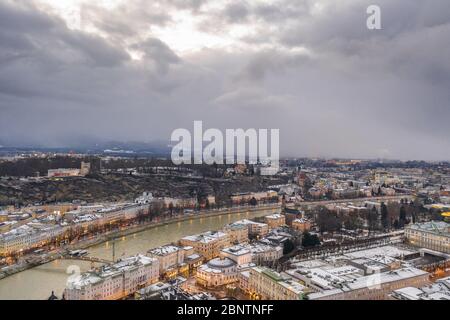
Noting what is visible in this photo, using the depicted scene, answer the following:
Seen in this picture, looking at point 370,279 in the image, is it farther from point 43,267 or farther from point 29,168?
point 29,168

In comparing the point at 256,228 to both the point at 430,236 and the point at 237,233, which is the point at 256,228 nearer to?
the point at 237,233

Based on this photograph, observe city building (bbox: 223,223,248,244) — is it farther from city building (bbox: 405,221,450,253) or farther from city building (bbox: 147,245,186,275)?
city building (bbox: 405,221,450,253)

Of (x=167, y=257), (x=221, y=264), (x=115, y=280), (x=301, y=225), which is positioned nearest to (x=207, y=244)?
(x=167, y=257)

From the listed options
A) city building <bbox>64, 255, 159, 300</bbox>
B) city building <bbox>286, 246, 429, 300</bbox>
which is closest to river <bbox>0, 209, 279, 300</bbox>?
city building <bbox>64, 255, 159, 300</bbox>

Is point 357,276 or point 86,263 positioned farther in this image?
point 86,263

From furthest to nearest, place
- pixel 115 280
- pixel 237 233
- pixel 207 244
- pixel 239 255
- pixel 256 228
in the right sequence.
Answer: pixel 256 228 → pixel 237 233 → pixel 207 244 → pixel 239 255 → pixel 115 280

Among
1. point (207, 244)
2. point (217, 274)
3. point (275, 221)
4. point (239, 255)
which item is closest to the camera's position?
point (217, 274)
